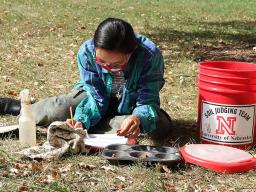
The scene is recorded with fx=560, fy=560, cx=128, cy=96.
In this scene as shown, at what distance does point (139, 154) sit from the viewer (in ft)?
10.6

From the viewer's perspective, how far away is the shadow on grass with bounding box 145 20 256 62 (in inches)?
290

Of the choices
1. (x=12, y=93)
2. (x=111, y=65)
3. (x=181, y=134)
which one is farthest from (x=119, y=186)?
(x=12, y=93)

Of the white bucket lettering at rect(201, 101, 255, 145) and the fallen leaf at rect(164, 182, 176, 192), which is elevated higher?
the white bucket lettering at rect(201, 101, 255, 145)

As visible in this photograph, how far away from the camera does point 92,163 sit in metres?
3.31

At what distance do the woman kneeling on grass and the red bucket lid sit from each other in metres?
0.38

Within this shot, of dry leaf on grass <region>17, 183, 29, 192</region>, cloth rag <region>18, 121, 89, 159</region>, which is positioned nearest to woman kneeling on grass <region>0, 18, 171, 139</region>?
cloth rag <region>18, 121, 89, 159</region>

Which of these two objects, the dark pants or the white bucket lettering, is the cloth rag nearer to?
the dark pants

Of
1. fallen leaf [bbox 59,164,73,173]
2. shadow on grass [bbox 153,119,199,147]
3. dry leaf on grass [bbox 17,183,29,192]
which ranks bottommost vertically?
shadow on grass [bbox 153,119,199,147]

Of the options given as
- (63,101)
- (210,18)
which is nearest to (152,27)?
(210,18)

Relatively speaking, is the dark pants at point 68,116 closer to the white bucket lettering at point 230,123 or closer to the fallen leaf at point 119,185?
the white bucket lettering at point 230,123

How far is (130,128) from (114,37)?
0.56 metres

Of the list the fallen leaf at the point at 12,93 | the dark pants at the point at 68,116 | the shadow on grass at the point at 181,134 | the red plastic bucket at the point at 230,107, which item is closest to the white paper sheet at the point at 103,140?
the dark pants at the point at 68,116

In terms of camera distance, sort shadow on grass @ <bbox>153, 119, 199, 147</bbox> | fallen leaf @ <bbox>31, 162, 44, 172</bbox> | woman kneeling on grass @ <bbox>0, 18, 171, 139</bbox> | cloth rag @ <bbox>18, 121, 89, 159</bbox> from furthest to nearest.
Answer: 1. shadow on grass @ <bbox>153, 119, 199, 147</bbox>
2. woman kneeling on grass @ <bbox>0, 18, 171, 139</bbox>
3. cloth rag @ <bbox>18, 121, 89, 159</bbox>
4. fallen leaf @ <bbox>31, 162, 44, 172</bbox>

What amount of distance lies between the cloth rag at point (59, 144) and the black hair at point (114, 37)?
21.0 inches
